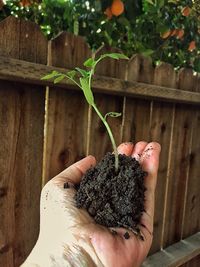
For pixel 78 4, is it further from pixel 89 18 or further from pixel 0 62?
pixel 0 62

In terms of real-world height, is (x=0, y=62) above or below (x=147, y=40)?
below

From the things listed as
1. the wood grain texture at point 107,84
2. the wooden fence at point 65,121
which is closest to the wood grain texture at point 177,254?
the wooden fence at point 65,121

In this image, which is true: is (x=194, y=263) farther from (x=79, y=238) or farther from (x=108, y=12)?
(x=108, y=12)

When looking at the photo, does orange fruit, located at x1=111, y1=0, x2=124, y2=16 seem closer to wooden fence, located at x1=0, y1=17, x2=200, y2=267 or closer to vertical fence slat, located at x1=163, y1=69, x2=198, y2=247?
wooden fence, located at x1=0, y1=17, x2=200, y2=267

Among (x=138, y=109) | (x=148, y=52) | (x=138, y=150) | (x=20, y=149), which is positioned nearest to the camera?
(x=138, y=150)

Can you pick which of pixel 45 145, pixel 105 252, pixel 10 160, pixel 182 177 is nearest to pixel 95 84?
pixel 45 145

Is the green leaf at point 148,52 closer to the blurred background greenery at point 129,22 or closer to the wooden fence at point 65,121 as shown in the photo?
the blurred background greenery at point 129,22

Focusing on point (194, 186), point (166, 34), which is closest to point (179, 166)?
point (194, 186)
